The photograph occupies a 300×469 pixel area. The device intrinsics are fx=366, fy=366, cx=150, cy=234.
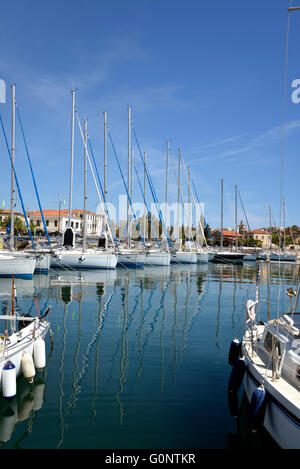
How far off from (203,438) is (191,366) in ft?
13.3

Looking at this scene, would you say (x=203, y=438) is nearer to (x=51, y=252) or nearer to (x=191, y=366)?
(x=191, y=366)

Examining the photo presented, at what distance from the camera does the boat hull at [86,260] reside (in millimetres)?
37156

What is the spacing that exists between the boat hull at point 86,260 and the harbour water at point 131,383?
15991 millimetres

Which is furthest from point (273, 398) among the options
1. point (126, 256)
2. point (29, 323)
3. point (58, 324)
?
point (126, 256)

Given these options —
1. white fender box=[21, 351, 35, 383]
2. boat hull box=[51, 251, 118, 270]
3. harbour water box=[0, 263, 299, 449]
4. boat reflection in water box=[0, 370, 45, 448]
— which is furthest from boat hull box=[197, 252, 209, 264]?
white fender box=[21, 351, 35, 383]

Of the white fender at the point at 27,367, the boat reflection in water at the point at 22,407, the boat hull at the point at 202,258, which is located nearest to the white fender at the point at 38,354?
the boat reflection in water at the point at 22,407

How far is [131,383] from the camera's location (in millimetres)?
9688

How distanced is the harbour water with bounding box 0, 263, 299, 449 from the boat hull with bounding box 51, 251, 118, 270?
16.0 metres

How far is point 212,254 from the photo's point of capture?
63562 mm

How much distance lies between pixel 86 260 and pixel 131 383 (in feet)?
92.3

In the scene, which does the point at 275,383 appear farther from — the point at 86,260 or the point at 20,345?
the point at 86,260

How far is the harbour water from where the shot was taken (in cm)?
716

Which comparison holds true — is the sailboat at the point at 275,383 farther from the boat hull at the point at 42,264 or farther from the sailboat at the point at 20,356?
the boat hull at the point at 42,264

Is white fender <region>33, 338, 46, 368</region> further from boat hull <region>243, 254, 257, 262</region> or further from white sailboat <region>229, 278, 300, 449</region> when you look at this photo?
boat hull <region>243, 254, 257, 262</region>
